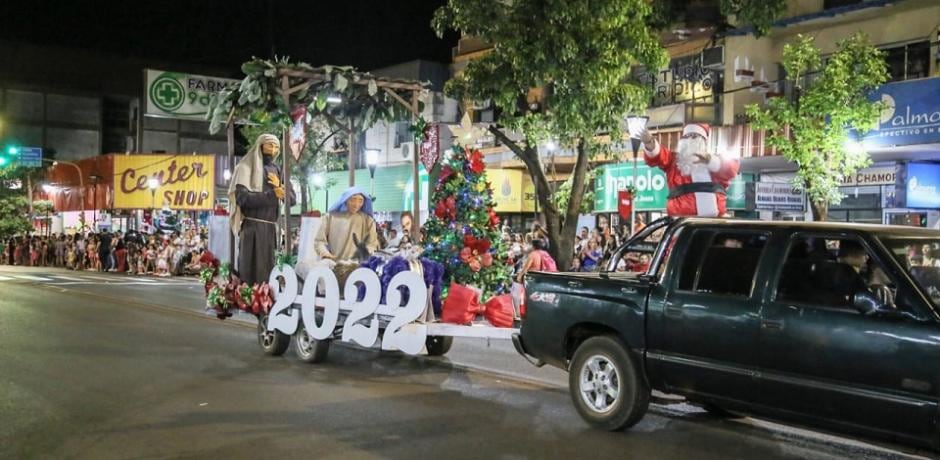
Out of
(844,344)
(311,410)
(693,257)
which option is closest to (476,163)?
(311,410)

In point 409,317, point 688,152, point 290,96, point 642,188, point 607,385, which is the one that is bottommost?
point 607,385

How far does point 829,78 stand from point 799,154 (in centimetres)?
143

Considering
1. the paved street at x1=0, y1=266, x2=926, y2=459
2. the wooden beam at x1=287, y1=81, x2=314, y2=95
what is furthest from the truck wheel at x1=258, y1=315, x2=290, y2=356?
the wooden beam at x1=287, y1=81, x2=314, y2=95

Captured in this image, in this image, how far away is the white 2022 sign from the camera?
9477 mm

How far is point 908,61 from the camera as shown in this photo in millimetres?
17953

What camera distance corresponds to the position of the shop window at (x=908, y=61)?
17.7 m

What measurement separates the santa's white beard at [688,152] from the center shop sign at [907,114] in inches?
273

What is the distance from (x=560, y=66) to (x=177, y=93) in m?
18.5

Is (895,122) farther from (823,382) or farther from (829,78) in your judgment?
(823,382)

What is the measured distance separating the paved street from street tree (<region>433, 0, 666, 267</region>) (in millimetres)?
3652

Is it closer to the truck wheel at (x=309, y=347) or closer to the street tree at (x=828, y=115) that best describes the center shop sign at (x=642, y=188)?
the street tree at (x=828, y=115)

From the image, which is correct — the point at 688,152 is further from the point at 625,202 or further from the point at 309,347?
the point at 625,202

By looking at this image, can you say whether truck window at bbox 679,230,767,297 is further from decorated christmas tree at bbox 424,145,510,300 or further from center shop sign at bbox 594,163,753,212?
center shop sign at bbox 594,163,753,212

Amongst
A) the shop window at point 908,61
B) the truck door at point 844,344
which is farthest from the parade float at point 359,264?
the shop window at point 908,61
